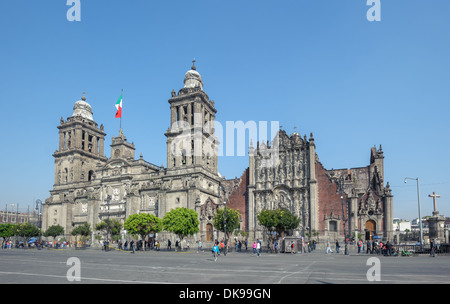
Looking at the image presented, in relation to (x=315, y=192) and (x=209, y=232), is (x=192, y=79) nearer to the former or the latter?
(x=209, y=232)

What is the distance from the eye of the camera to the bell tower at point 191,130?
69875 mm

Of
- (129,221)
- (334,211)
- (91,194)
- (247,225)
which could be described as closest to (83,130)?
(91,194)

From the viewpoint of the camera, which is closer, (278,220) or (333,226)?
(278,220)

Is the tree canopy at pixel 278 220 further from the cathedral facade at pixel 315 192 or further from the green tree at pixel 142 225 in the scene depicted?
the green tree at pixel 142 225

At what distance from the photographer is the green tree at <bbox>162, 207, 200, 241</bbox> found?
5269cm

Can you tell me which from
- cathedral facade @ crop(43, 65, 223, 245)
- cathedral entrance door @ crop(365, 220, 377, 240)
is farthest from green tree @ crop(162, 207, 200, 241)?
cathedral entrance door @ crop(365, 220, 377, 240)

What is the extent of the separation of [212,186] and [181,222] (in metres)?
21.0

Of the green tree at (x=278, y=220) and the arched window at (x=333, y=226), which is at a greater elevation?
the green tree at (x=278, y=220)

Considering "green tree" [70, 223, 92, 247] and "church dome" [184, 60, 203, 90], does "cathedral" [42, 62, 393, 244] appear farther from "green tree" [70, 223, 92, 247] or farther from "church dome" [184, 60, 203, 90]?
"green tree" [70, 223, 92, 247]

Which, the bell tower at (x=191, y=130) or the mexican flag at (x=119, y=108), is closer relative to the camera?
the bell tower at (x=191, y=130)

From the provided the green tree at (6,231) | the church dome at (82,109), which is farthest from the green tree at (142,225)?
the green tree at (6,231)

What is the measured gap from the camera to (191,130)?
7100cm

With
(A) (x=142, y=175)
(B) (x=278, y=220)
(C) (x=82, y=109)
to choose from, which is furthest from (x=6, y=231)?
(B) (x=278, y=220)

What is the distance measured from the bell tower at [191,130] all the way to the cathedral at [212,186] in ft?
0.61
